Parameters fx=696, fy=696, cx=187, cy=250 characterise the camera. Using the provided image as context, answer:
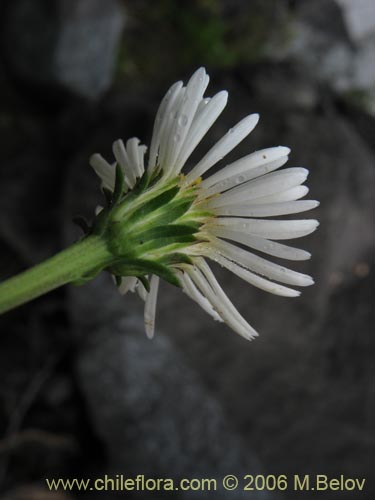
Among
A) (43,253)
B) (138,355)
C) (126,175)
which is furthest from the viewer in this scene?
(43,253)

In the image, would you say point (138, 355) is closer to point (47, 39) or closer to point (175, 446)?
point (175, 446)

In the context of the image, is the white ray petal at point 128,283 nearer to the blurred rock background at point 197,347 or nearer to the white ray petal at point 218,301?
the white ray petal at point 218,301

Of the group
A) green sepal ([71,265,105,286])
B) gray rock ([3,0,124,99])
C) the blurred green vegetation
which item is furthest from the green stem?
the blurred green vegetation

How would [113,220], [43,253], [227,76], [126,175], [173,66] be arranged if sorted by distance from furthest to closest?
[173,66], [227,76], [43,253], [126,175], [113,220]

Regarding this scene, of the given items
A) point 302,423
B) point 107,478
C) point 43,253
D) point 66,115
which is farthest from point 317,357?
point 66,115

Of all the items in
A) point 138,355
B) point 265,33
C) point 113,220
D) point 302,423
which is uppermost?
point 265,33

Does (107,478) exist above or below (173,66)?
below

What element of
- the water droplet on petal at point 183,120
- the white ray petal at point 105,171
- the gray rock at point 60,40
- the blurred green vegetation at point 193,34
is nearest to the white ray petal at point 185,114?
the water droplet on petal at point 183,120
